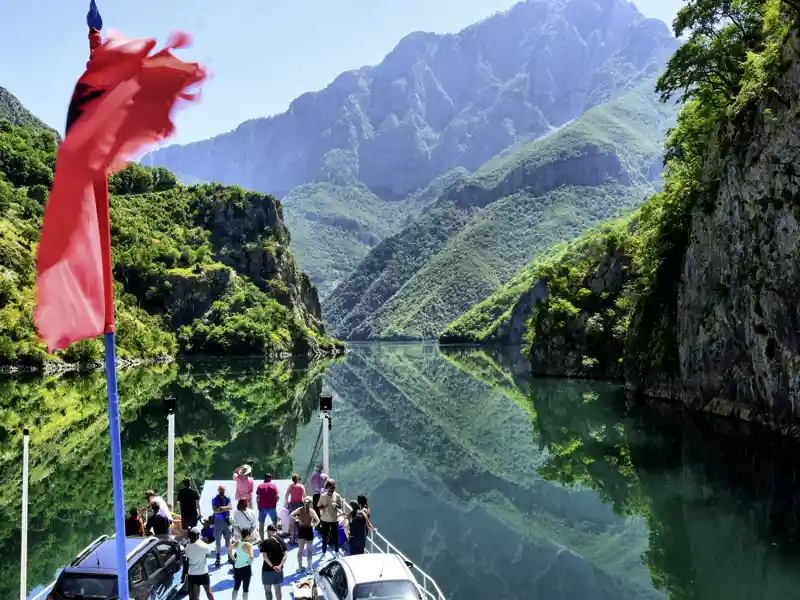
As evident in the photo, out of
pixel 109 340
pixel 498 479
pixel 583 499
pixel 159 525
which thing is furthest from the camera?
pixel 498 479

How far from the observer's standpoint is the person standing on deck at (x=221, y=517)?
18.1 m

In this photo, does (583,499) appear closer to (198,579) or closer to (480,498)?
(480,498)

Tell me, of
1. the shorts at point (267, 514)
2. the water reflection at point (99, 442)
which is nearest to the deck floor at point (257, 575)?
the shorts at point (267, 514)

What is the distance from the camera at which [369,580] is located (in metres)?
13.1

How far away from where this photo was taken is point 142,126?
6.52m

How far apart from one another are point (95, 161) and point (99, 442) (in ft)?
146

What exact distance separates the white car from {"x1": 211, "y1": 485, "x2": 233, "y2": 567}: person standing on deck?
186 inches

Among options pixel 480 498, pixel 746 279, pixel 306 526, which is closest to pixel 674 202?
pixel 746 279

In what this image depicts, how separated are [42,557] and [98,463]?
55.6 feet

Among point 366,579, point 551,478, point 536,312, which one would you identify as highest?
point 536,312

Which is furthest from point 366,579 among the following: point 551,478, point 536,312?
point 536,312

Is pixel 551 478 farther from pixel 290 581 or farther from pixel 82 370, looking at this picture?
pixel 82 370

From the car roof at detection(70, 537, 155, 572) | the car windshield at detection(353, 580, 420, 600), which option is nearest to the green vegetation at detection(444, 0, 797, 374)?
the car windshield at detection(353, 580, 420, 600)

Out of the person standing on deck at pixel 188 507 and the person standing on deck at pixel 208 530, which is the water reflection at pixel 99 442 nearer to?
the person standing on deck at pixel 188 507
